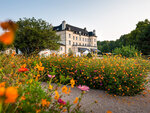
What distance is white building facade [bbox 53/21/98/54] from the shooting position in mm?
33875

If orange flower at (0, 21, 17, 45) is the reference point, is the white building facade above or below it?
above

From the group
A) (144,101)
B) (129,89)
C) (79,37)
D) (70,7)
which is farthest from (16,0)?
(79,37)

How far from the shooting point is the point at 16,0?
284 centimetres

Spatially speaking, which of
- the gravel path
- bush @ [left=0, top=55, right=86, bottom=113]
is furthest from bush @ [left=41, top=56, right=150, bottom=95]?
bush @ [left=0, top=55, right=86, bottom=113]

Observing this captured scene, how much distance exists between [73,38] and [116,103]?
3606 centimetres

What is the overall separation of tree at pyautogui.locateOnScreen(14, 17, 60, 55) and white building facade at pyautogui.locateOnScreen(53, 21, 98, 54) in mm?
11718

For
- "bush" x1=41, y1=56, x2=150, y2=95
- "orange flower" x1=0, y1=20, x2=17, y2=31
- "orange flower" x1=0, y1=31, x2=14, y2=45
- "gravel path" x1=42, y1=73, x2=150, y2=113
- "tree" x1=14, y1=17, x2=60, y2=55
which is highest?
"tree" x1=14, y1=17, x2=60, y2=55

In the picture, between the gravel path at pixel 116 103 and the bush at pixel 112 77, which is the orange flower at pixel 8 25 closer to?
the gravel path at pixel 116 103

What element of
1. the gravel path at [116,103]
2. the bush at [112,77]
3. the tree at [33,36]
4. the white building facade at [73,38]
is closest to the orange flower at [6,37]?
the gravel path at [116,103]

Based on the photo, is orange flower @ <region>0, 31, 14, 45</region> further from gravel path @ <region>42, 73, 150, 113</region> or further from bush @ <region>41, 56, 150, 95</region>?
bush @ <region>41, 56, 150, 95</region>

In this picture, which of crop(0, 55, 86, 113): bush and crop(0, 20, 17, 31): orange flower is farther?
crop(0, 55, 86, 113): bush

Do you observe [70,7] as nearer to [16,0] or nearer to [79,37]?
[16,0]

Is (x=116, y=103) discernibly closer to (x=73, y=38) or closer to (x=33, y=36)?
(x=33, y=36)

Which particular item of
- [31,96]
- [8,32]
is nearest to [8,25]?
[8,32]
